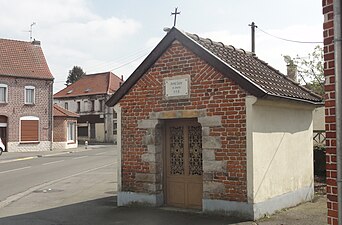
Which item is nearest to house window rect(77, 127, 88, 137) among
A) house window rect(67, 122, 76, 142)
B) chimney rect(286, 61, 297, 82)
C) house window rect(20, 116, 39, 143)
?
house window rect(67, 122, 76, 142)

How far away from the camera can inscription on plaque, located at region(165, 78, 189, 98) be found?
9.27m

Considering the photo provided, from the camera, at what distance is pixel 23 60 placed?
1463 inches

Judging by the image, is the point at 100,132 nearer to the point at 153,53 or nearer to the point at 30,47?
the point at 30,47

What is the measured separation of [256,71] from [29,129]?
1178 inches

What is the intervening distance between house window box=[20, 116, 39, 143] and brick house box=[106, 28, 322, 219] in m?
27.5

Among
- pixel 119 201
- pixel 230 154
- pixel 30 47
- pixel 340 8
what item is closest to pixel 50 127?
pixel 30 47

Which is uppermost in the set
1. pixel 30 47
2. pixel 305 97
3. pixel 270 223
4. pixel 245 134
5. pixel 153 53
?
pixel 30 47

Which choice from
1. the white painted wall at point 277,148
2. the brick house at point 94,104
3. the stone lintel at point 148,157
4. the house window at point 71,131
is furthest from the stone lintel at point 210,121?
the brick house at point 94,104

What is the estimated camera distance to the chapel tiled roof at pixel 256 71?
890 cm

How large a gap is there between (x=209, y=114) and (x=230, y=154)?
994mm

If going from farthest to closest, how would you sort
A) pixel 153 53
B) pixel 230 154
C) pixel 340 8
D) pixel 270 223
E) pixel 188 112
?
pixel 153 53, pixel 188 112, pixel 230 154, pixel 270 223, pixel 340 8

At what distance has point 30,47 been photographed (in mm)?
39094

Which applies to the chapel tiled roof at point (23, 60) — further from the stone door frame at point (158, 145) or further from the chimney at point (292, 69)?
the stone door frame at point (158, 145)

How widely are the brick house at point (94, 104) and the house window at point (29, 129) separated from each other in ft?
58.0
